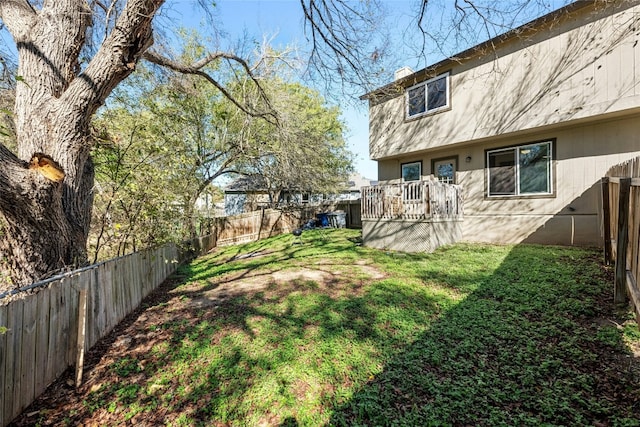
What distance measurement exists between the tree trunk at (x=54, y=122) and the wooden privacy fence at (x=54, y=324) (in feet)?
1.56

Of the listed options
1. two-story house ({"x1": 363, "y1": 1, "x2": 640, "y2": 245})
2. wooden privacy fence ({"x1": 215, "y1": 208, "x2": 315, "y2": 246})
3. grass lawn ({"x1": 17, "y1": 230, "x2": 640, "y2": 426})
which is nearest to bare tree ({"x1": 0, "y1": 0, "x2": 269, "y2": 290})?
grass lawn ({"x1": 17, "y1": 230, "x2": 640, "y2": 426})

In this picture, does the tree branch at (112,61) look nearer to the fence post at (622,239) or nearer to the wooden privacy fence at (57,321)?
the wooden privacy fence at (57,321)

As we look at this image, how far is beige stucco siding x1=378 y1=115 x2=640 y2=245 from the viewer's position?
6648 millimetres

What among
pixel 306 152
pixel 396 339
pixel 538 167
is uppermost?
pixel 306 152

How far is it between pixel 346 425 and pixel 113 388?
235 cm

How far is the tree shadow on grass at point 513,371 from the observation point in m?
2.14

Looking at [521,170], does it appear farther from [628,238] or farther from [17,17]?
[17,17]

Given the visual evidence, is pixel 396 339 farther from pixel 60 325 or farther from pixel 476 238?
pixel 476 238

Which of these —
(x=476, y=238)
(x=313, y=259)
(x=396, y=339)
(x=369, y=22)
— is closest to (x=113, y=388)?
(x=396, y=339)

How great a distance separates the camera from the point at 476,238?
8875 millimetres

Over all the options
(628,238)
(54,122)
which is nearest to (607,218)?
(628,238)

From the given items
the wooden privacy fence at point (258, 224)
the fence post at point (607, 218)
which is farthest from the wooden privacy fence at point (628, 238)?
the wooden privacy fence at point (258, 224)

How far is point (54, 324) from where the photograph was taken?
2.83 m

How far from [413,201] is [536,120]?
3679mm
